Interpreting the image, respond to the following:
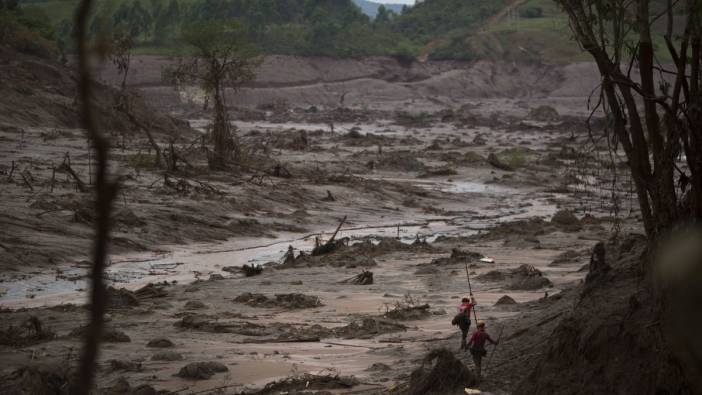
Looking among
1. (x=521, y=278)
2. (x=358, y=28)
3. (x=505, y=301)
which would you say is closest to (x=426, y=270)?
(x=521, y=278)

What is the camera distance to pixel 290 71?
229 ft

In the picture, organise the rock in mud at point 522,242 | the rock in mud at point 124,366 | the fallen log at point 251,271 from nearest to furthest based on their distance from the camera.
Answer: the rock in mud at point 124,366, the fallen log at point 251,271, the rock in mud at point 522,242

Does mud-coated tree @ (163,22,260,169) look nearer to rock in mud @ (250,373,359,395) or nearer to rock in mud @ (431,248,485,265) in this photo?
rock in mud @ (431,248,485,265)

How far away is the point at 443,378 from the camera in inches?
261

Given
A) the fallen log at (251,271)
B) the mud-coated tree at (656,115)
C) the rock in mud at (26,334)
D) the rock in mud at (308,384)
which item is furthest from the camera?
the fallen log at (251,271)

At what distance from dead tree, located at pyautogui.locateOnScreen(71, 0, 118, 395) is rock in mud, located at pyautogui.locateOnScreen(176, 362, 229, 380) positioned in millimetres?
6064

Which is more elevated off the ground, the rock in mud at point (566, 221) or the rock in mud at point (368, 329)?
the rock in mud at point (368, 329)

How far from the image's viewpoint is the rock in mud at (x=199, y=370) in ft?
26.2

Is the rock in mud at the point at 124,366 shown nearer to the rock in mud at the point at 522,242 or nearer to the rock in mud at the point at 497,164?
the rock in mud at the point at 522,242

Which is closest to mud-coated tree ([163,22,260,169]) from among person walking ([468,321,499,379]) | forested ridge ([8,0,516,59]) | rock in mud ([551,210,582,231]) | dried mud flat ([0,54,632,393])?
dried mud flat ([0,54,632,393])

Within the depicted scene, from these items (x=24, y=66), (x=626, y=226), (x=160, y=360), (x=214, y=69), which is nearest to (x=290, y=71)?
(x=24, y=66)

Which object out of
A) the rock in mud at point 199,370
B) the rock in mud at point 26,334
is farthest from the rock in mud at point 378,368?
the rock in mud at point 26,334

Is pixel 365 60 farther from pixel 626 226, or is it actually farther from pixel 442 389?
pixel 442 389

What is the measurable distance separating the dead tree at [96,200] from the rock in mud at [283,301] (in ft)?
32.2
